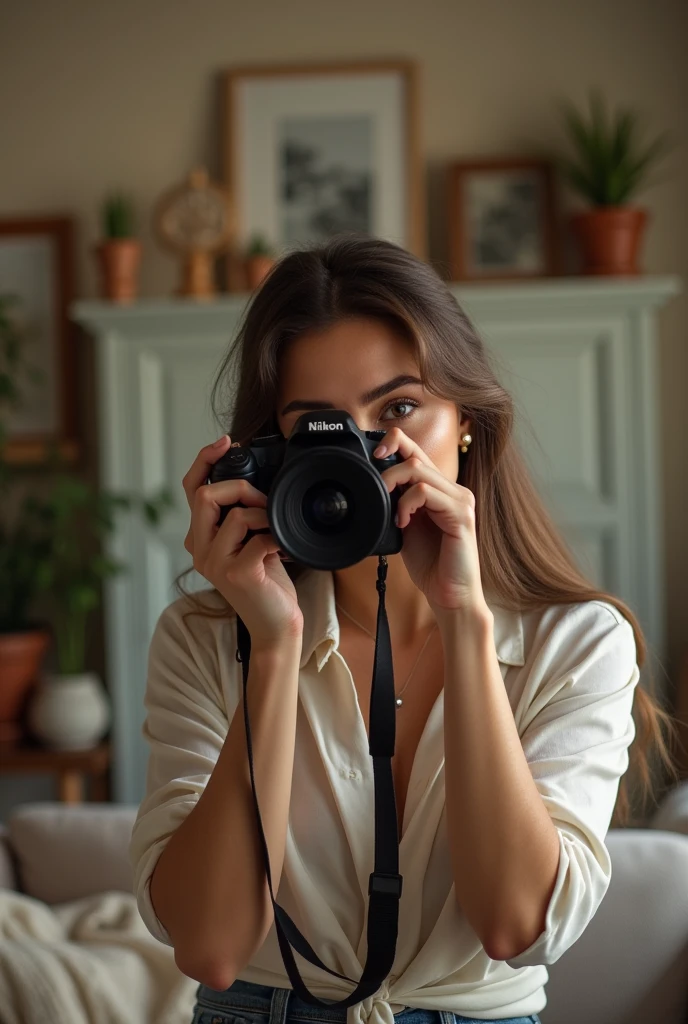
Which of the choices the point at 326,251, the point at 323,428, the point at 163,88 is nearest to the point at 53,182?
the point at 163,88

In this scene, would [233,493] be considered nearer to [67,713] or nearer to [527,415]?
[527,415]

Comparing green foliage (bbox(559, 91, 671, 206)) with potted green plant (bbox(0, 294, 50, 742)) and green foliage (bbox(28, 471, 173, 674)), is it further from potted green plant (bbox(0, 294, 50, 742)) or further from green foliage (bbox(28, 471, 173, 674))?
potted green plant (bbox(0, 294, 50, 742))

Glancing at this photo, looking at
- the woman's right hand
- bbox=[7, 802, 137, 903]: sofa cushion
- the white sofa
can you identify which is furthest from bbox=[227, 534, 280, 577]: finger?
bbox=[7, 802, 137, 903]: sofa cushion

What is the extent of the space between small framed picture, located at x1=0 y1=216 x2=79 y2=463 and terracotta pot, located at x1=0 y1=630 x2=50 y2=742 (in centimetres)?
53

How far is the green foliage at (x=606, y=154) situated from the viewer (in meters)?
2.62

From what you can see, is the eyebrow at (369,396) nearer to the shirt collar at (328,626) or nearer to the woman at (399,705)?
the woman at (399,705)

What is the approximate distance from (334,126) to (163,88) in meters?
0.47

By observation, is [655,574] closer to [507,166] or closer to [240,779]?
[507,166]

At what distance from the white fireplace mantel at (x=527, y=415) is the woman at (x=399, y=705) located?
1365mm

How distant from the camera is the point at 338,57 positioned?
2830mm

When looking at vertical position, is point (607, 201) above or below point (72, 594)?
above

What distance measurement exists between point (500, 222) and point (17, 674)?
1.62 m

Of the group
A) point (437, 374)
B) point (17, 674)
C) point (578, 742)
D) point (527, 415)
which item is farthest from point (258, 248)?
point (578, 742)

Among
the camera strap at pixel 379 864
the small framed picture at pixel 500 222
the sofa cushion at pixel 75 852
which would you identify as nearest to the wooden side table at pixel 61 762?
the sofa cushion at pixel 75 852
